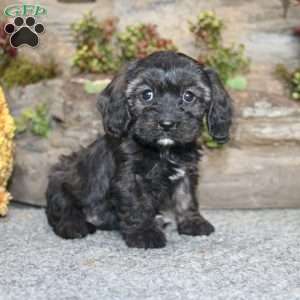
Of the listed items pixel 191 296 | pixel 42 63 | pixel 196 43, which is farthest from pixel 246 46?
pixel 191 296

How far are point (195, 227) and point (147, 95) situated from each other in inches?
45.3

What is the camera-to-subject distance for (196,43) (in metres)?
6.80

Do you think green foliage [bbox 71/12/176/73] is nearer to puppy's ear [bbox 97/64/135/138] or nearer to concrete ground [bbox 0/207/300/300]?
puppy's ear [bbox 97/64/135/138]

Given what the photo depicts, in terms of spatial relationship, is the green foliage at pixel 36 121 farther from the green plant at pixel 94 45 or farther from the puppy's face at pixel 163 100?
the puppy's face at pixel 163 100

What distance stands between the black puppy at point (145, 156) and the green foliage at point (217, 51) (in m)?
1.46

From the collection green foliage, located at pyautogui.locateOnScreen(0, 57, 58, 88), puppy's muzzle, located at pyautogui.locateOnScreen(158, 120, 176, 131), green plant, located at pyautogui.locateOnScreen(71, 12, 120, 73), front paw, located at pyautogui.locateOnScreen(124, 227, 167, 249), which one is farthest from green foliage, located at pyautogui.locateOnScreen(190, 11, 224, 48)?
front paw, located at pyautogui.locateOnScreen(124, 227, 167, 249)

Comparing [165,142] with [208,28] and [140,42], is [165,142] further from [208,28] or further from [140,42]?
[208,28]

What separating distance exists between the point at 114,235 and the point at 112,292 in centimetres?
125

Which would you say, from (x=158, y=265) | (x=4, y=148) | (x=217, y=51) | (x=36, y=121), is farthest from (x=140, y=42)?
(x=158, y=265)

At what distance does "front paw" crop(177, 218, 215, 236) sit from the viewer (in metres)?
5.28

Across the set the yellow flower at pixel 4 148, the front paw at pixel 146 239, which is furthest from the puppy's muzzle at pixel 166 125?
the yellow flower at pixel 4 148

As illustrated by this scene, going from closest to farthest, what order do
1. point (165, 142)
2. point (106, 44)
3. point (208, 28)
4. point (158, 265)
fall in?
point (158, 265), point (165, 142), point (208, 28), point (106, 44)

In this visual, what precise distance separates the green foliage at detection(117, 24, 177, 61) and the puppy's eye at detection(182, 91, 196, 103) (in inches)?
67.2

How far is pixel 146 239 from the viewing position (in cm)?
492
